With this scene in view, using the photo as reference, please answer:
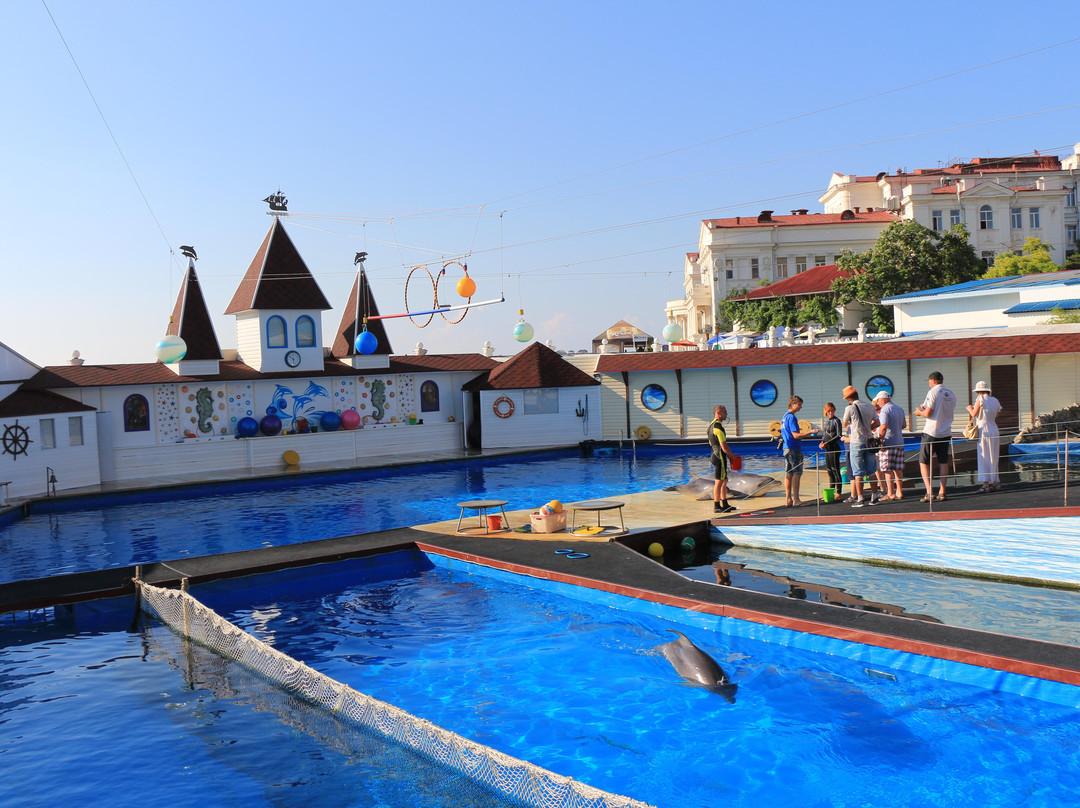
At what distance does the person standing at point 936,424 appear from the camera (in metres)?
12.9

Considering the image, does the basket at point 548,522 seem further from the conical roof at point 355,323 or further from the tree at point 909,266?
the tree at point 909,266

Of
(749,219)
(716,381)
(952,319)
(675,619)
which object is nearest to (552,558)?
(675,619)

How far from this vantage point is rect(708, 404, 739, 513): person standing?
49.5ft

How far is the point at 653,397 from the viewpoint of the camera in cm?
3111

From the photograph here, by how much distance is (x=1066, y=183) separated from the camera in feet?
214

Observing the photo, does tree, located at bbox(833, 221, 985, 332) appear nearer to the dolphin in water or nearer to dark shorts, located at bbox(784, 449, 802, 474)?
dark shorts, located at bbox(784, 449, 802, 474)

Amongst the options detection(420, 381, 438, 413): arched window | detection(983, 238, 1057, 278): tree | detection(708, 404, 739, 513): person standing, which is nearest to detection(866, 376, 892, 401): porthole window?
detection(708, 404, 739, 513): person standing

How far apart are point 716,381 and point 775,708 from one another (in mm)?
22035

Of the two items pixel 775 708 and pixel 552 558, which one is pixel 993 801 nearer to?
pixel 775 708

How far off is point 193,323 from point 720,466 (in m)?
19.4

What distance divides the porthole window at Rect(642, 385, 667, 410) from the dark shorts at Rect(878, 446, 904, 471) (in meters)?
16.8

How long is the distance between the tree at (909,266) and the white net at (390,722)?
1682 inches

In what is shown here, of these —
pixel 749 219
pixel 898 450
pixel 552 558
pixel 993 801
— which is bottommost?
pixel 993 801

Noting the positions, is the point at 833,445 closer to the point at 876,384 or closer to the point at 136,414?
the point at 876,384
